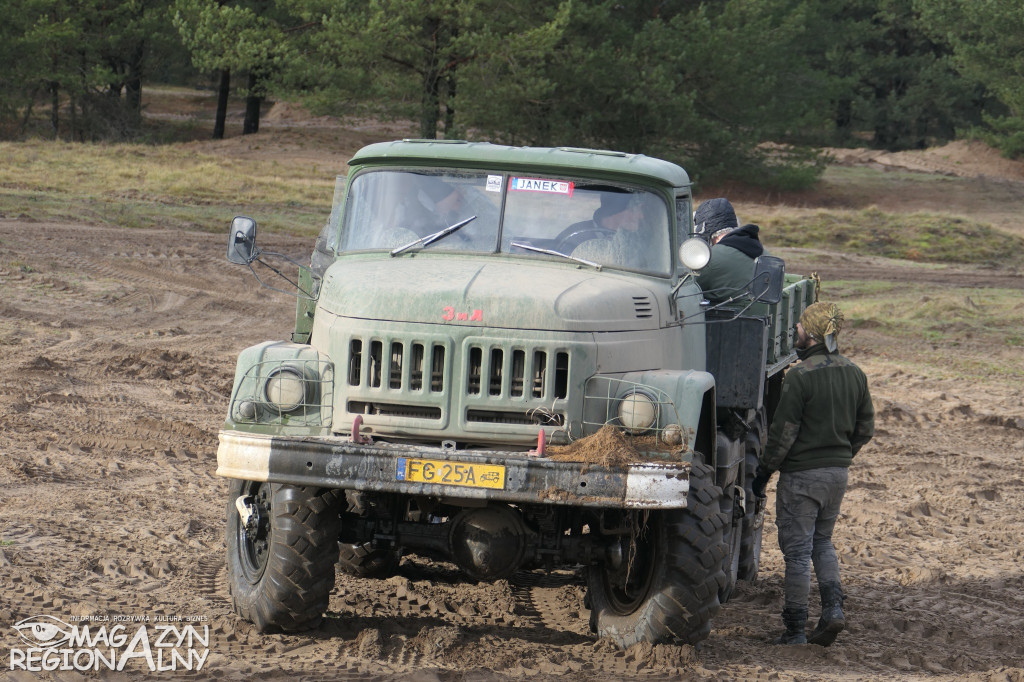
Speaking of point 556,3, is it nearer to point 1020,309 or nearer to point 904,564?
point 1020,309

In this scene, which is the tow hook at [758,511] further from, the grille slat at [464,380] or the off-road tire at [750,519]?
the grille slat at [464,380]

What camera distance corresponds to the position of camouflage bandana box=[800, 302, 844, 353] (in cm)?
725

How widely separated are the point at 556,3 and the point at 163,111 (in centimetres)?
2813

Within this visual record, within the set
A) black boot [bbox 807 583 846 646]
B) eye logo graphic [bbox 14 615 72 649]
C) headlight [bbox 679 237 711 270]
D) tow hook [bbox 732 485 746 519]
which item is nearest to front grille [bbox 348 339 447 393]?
headlight [bbox 679 237 711 270]

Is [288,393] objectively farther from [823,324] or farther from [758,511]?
[758,511]

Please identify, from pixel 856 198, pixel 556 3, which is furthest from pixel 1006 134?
pixel 556 3

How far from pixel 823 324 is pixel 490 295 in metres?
2.22

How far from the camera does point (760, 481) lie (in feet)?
26.2

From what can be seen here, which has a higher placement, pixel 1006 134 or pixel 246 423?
pixel 1006 134

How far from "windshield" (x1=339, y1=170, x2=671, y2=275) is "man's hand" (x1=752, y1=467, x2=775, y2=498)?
4.61 ft

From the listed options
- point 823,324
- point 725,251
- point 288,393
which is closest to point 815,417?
point 823,324

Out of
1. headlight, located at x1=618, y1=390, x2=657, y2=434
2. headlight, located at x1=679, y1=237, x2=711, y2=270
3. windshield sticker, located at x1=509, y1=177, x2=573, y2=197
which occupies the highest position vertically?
windshield sticker, located at x1=509, y1=177, x2=573, y2=197

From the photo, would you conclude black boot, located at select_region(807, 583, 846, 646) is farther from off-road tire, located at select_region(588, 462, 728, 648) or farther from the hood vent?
the hood vent

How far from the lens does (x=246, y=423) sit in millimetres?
6246
